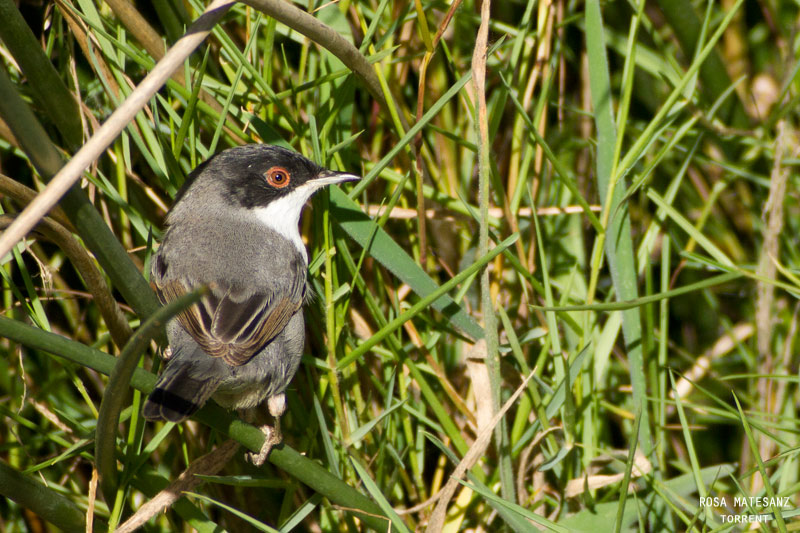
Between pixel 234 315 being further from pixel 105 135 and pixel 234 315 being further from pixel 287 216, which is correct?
pixel 105 135

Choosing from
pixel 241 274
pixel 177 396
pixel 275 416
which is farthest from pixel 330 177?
pixel 177 396

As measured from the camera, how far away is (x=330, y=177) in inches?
102

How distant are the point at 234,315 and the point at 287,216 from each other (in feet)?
2.02

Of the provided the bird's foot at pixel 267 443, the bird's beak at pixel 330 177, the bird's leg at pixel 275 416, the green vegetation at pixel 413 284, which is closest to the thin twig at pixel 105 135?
the green vegetation at pixel 413 284

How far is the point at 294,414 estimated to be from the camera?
2.62 meters

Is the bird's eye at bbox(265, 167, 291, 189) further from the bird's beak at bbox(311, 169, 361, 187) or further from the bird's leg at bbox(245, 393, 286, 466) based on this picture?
the bird's leg at bbox(245, 393, 286, 466)

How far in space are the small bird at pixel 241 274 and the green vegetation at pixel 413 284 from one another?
0.10 m

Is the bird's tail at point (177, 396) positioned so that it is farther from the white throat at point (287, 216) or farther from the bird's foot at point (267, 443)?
the white throat at point (287, 216)

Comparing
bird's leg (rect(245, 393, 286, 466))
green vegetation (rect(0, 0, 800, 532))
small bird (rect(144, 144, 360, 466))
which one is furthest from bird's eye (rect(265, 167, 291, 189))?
bird's leg (rect(245, 393, 286, 466))

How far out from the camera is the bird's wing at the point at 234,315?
2387 millimetres

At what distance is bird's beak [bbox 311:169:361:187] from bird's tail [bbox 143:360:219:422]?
83 centimetres

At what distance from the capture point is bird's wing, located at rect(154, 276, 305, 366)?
239cm

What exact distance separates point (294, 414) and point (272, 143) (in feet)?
3.27

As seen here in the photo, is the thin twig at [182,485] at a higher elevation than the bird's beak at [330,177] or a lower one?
lower
